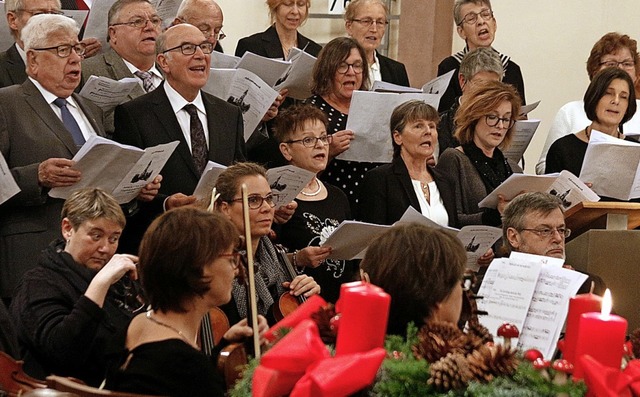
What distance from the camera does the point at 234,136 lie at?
5098mm

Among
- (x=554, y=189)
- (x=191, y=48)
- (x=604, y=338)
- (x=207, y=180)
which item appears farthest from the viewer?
(x=554, y=189)

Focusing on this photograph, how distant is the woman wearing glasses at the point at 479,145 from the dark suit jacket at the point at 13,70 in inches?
75.4

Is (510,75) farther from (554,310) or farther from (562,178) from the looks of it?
(554,310)

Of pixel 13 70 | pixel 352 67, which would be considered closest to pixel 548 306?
pixel 352 67

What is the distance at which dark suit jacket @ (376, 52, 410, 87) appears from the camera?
6.59m

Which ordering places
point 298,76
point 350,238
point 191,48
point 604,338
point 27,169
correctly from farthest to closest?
1. point 298,76
2. point 191,48
3. point 350,238
4. point 27,169
5. point 604,338

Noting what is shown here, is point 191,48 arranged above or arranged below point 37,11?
below

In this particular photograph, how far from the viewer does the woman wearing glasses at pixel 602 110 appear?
19.8 feet

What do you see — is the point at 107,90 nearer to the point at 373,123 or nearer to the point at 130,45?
the point at 130,45

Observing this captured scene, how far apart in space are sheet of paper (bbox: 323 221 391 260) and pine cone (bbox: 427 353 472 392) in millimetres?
2614

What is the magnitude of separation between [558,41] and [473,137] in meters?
3.40

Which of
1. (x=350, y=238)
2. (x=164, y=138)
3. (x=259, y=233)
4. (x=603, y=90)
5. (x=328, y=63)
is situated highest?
(x=328, y=63)

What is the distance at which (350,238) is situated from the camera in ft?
15.8

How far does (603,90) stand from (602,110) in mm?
100
